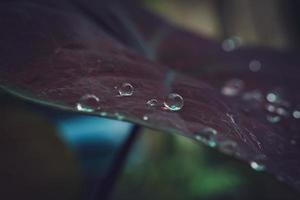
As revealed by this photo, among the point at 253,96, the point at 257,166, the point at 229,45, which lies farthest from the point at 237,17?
the point at 257,166

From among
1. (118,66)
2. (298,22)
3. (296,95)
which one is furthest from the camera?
(298,22)

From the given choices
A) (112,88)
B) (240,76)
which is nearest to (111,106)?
(112,88)

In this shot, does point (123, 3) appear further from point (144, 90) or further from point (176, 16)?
point (176, 16)

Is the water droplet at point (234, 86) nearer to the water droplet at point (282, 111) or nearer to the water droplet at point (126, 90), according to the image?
the water droplet at point (282, 111)

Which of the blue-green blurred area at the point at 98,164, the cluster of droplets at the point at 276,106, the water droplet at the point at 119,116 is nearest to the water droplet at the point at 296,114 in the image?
the cluster of droplets at the point at 276,106

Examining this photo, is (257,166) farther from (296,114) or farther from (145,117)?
(296,114)

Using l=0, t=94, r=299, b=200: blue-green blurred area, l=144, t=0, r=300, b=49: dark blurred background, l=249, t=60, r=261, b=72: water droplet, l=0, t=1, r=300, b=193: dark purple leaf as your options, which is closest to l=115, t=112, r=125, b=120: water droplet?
l=0, t=1, r=300, b=193: dark purple leaf

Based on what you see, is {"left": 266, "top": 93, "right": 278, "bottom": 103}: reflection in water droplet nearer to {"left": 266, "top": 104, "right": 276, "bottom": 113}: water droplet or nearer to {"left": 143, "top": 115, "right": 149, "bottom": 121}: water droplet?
{"left": 266, "top": 104, "right": 276, "bottom": 113}: water droplet
